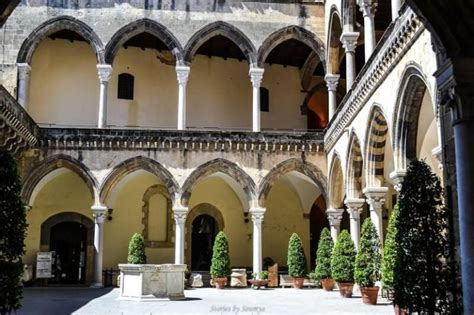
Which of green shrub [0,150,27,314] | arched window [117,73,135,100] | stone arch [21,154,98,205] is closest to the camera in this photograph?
green shrub [0,150,27,314]

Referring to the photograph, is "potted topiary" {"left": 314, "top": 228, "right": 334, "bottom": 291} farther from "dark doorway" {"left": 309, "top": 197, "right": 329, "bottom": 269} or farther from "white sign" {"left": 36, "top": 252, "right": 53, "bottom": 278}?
"white sign" {"left": 36, "top": 252, "right": 53, "bottom": 278}

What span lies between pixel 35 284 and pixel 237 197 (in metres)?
7.85

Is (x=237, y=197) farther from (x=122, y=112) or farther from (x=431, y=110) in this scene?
(x=431, y=110)

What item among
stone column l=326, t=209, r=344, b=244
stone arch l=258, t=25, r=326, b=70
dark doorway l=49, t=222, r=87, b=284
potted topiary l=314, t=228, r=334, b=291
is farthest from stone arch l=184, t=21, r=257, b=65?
dark doorway l=49, t=222, r=87, b=284

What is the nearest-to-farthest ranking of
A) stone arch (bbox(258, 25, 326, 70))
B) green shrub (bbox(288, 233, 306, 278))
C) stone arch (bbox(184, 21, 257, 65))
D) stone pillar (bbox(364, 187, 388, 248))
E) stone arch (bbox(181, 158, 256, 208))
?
stone pillar (bbox(364, 187, 388, 248)), green shrub (bbox(288, 233, 306, 278)), stone arch (bbox(181, 158, 256, 208)), stone arch (bbox(184, 21, 257, 65)), stone arch (bbox(258, 25, 326, 70))

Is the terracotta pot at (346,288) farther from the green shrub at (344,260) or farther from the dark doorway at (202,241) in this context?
the dark doorway at (202,241)

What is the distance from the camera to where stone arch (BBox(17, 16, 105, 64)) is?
68.4 ft

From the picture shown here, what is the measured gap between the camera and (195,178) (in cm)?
2055

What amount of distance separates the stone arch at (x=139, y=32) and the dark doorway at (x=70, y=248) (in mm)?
6252

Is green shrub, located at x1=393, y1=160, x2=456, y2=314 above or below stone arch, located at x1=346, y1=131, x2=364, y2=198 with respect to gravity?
below

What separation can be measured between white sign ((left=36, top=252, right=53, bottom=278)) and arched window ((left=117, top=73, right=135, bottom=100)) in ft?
21.3

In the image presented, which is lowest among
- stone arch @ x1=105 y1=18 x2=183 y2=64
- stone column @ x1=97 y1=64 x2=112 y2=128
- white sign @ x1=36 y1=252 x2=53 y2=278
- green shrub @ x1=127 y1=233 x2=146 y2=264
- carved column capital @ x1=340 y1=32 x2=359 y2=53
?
white sign @ x1=36 y1=252 x2=53 y2=278

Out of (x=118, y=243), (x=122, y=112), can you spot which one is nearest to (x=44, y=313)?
(x=118, y=243)

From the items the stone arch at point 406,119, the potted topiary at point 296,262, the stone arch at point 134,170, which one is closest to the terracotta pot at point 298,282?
the potted topiary at point 296,262
